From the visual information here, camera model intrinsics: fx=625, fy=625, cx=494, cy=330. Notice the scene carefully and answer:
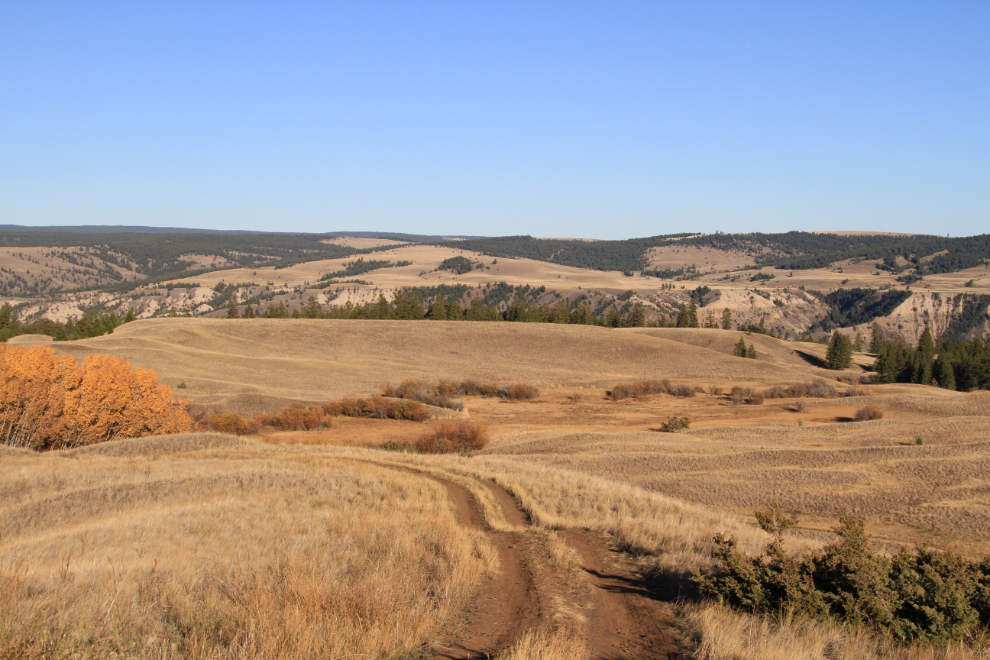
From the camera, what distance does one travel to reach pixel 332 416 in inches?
1672

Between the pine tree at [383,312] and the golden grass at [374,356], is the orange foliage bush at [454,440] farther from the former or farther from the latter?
the pine tree at [383,312]

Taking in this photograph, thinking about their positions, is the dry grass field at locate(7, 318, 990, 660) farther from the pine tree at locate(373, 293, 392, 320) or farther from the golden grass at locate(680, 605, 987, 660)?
the pine tree at locate(373, 293, 392, 320)

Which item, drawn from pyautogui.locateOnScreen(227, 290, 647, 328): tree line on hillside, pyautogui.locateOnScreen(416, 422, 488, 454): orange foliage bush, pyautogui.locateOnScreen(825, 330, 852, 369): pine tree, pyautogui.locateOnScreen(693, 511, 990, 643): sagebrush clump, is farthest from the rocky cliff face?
pyautogui.locateOnScreen(693, 511, 990, 643): sagebrush clump

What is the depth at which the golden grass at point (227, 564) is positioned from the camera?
5793 mm

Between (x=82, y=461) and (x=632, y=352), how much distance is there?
208ft

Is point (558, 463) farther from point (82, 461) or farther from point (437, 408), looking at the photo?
point (437, 408)

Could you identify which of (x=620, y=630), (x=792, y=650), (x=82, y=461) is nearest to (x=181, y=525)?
(x=620, y=630)

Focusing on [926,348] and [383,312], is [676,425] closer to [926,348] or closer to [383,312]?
[926,348]

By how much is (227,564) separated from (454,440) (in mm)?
24798

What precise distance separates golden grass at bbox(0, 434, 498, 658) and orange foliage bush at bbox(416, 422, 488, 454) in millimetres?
14343

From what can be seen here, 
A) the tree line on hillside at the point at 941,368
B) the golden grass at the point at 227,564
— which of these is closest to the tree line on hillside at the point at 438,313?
the tree line on hillside at the point at 941,368

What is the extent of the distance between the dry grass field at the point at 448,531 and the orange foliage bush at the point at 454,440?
6.03 feet

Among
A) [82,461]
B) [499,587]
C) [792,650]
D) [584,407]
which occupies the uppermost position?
[792,650]

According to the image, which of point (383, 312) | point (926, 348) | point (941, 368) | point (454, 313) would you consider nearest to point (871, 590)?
point (941, 368)
